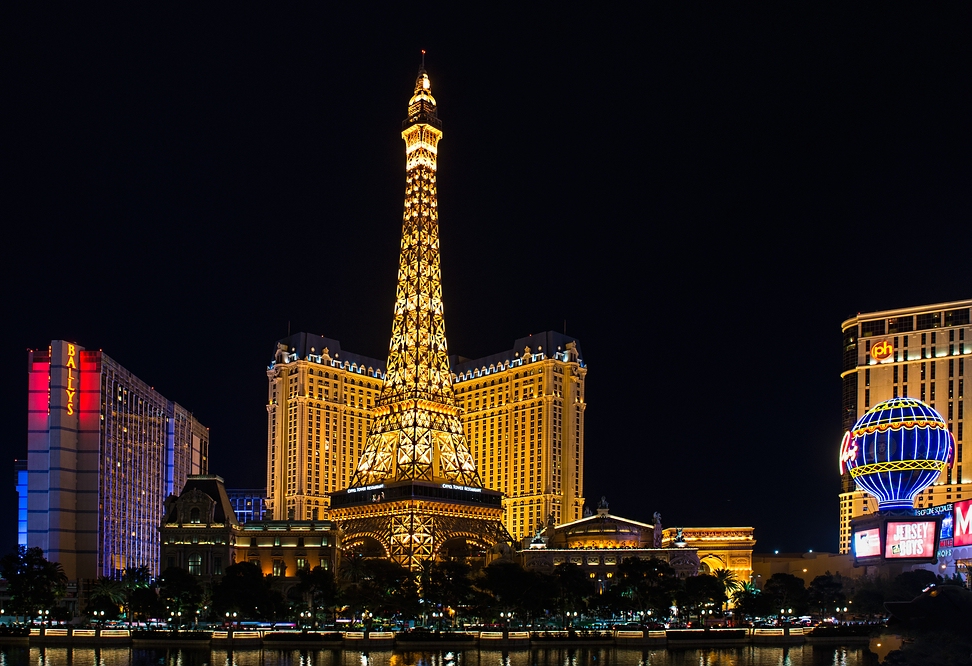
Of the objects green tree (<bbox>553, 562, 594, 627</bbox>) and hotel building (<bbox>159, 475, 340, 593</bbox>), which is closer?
green tree (<bbox>553, 562, 594, 627</bbox>)

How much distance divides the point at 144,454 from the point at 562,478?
6712 cm

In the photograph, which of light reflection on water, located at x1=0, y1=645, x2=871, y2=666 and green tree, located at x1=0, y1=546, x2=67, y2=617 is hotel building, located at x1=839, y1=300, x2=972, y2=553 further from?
green tree, located at x1=0, y1=546, x2=67, y2=617

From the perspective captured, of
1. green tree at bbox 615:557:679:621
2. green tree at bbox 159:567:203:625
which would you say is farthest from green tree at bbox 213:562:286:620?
green tree at bbox 615:557:679:621

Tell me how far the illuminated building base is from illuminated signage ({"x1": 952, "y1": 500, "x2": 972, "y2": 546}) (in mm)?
58577

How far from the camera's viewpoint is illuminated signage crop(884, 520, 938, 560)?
144 meters

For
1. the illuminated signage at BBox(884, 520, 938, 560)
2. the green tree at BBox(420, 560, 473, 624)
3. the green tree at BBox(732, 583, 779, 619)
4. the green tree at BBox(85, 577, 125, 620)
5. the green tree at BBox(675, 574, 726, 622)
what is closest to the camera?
the green tree at BBox(85, 577, 125, 620)

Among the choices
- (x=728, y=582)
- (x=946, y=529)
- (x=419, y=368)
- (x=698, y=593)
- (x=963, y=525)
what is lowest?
(x=728, y=582)

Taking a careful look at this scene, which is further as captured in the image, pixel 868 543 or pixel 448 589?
pixel 868 543

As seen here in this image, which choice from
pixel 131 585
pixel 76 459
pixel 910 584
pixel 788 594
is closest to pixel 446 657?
pixel 131 585

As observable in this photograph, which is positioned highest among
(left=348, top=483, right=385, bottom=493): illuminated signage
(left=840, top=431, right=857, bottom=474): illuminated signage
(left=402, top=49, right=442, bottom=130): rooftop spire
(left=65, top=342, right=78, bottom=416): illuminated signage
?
(left=402, top=49, right=442, bottom=130): rooftop spire

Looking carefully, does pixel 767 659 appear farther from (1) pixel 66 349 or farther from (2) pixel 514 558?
(1) pixel 66 349

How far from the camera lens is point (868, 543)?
503 ft

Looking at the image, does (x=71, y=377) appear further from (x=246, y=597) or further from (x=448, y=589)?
(x=448, y=589)

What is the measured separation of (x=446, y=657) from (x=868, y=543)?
73.9 meters
